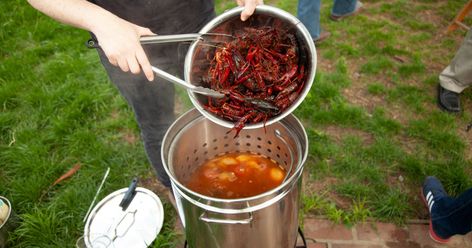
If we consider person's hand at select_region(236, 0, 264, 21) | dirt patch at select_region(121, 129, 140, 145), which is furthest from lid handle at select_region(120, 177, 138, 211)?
person's hand at select_region(236, 0, 264, 21)

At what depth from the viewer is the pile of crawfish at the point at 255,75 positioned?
2145 mm

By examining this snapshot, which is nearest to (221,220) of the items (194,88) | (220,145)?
(194,88)

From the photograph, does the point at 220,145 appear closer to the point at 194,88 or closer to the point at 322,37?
the point at 194,88

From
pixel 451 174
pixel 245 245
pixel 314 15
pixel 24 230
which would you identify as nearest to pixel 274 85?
pixel 245 245

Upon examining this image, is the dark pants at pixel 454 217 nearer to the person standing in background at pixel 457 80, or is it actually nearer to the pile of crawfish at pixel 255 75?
the person standing in background at pixel 457 80

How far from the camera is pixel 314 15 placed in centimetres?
555

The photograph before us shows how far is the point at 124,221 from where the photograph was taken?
11.7 ft

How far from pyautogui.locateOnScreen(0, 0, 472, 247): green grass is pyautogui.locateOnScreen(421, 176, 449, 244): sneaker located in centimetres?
17

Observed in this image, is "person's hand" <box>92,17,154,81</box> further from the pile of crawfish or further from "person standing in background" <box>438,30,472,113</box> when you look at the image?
"person standing in background" <box>438,30,472,113</box>

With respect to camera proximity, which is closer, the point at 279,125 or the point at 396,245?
the point at 279,125

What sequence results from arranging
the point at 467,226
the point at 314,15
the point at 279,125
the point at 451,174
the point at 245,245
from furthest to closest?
the point at 314,15 < the point at 451,174 < the point at 467,226 < the point at 279,125 < the point at 245,245

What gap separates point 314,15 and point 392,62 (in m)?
1.33

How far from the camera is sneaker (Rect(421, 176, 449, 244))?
3316 mm

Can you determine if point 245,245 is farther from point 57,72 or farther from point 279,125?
point 57,72
